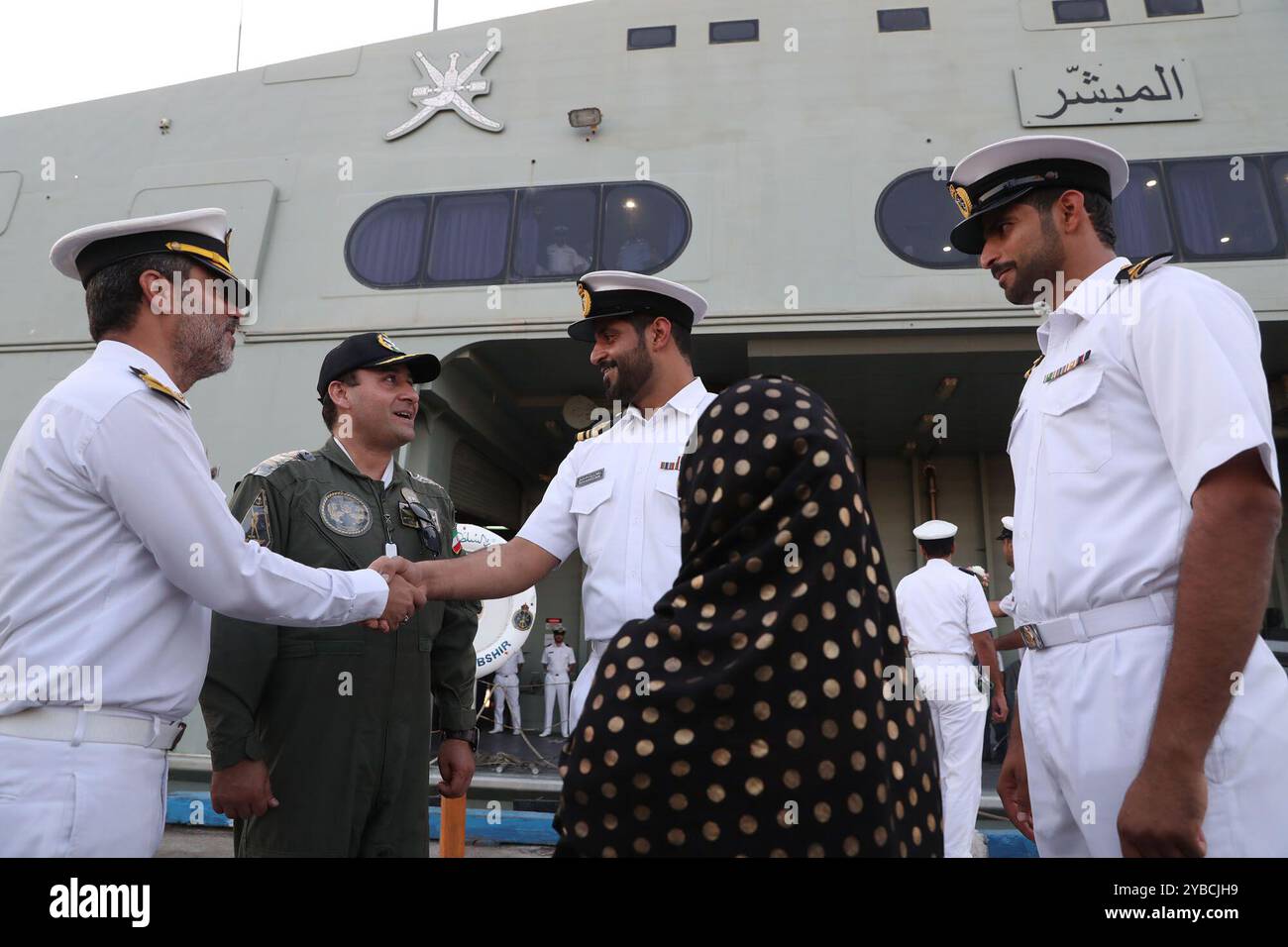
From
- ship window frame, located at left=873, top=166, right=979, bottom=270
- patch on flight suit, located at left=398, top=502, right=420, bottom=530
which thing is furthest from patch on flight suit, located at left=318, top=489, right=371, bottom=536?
ship window frame, located at left=873, top=166, right=979, bottom=270

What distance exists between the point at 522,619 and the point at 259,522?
180 inches

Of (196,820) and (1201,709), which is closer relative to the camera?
(1201,709)

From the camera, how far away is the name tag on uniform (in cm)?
159

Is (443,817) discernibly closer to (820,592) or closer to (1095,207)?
(820,592)

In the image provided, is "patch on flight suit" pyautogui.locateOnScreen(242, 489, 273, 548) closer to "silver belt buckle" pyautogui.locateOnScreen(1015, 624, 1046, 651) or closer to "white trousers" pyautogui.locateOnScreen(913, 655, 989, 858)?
"silver belt buckle" pyautogui.locateOnScreen(1015, 624, 1046, 651)

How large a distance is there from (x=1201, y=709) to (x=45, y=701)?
198cm

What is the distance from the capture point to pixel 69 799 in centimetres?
141

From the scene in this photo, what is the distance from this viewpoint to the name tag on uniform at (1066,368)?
5.22ft

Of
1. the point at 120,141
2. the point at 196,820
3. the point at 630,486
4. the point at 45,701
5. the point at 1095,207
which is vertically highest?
the point at 120,141

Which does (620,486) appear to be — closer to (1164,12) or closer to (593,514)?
(593,514)

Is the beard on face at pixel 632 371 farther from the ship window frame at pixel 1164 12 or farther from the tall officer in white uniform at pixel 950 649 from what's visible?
the ship window frame at pixel 1164 12

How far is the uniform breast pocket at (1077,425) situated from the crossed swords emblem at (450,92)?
6.37 m

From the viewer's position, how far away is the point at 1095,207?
175cm
